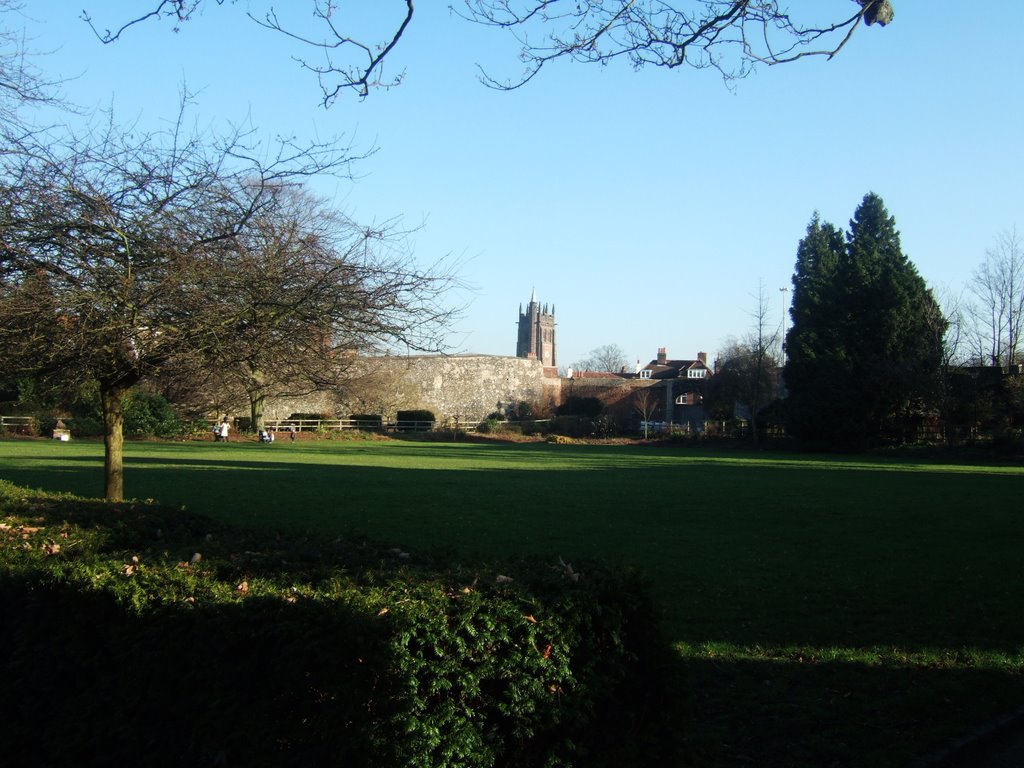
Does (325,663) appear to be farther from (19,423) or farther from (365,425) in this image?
(365,425)

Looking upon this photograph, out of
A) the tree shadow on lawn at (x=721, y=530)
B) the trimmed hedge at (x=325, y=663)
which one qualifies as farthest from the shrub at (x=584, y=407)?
the trimmed hedge at (x=325, y=663)

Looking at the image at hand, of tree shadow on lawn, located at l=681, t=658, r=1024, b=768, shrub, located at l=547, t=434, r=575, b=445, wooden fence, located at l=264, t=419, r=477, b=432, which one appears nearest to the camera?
tree shadow on lawn, located at l=681, t=658, r=1024, b=768

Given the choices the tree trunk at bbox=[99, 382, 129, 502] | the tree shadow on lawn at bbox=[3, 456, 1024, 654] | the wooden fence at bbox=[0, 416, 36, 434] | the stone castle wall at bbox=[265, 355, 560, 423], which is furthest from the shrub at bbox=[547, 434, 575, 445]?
the tree trunk at bbox=[99, 382, 129, 502]

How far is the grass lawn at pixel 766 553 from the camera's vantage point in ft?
16.6

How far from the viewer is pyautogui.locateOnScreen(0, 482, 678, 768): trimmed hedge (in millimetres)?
2996

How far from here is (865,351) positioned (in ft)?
142

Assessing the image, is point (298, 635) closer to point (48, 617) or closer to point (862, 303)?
point (48, 617)

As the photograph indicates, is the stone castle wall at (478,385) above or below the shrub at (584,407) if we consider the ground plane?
above

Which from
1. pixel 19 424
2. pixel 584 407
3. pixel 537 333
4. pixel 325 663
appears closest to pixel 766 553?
pixel 325 663

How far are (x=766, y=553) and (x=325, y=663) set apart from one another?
29.4ft

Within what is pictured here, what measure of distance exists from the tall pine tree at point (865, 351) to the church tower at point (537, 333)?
8958 centimetres

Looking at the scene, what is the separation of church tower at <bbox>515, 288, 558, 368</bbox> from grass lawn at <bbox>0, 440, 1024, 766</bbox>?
356 ft

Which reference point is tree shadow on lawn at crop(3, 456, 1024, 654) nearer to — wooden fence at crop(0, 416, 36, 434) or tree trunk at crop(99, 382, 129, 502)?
tree trunk at crop(99, 382, 129, 502)

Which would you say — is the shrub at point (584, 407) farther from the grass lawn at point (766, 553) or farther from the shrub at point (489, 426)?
the grass lawn at point (766, 553)
